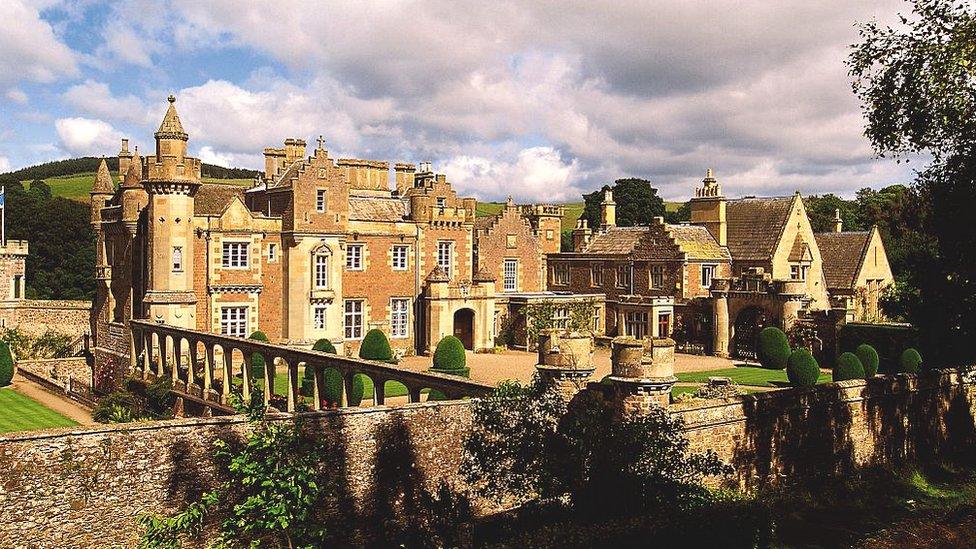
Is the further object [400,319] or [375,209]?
[375,209]

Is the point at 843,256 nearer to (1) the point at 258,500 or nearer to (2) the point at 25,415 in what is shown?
(2) the point at 25,415

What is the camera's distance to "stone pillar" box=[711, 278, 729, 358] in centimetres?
4094

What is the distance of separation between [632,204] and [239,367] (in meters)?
56.3

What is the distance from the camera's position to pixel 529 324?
137 ft

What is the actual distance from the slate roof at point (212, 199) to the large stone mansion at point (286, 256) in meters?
0.09

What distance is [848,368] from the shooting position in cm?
3017

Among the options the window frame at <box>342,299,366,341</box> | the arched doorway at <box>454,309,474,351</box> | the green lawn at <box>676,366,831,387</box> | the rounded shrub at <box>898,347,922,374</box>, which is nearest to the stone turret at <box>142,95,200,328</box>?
the window frame at <box>342,299,366,341</box>

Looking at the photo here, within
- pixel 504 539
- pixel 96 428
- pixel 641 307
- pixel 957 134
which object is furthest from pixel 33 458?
pixel 641 307

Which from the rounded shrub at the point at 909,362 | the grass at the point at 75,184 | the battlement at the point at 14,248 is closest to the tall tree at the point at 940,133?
the rounded shrub at the point at 909,362

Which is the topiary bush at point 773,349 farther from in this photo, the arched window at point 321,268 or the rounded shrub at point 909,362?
the arched window at point 321,268

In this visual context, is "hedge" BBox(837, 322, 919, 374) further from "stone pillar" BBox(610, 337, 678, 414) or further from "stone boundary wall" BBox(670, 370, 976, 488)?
"stone pillar" BBox(610, 337, 678, 414)

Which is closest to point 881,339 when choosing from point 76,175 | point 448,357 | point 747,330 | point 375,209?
point 747,330

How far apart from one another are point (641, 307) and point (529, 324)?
5875 mm

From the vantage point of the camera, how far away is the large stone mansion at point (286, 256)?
32031 millimetres
